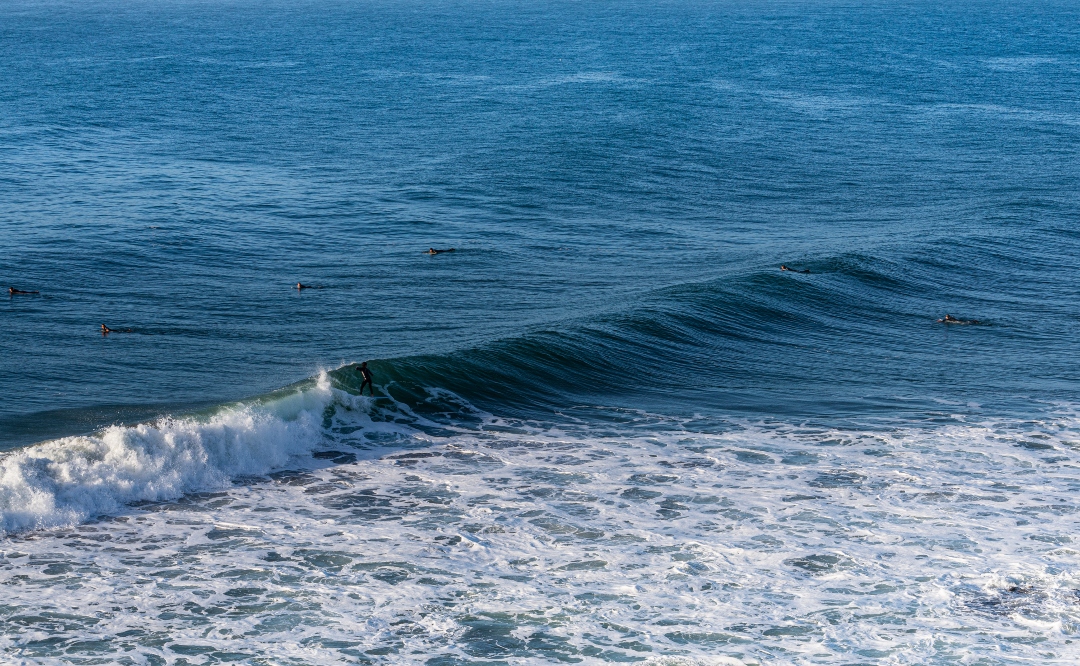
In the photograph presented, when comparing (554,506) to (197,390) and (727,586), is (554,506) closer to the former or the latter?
(727,586)

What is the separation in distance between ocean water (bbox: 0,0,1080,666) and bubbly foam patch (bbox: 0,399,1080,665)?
0.05 metres

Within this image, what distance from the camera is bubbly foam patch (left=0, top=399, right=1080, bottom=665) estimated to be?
1106cm

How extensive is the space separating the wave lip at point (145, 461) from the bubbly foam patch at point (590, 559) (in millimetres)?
400

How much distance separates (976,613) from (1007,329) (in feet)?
42.3

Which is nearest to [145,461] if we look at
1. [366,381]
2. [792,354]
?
[366,381]

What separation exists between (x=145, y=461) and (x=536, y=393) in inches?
258

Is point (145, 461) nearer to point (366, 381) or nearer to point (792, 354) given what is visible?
point (366, 381)

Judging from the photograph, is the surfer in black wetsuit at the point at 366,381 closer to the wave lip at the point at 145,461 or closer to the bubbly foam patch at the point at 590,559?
the wave lip at the point at 145,461

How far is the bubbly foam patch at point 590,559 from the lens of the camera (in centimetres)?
1106

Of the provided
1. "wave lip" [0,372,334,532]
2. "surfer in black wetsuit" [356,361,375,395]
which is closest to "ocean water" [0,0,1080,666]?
"wave lip" [0,372,334,532]

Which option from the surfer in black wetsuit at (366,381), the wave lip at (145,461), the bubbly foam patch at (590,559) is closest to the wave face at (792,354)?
the surfer in black wetsuit at (366,381)

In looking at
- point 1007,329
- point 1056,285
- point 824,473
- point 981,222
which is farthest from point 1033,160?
point 824,473

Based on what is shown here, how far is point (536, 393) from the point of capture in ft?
62.8

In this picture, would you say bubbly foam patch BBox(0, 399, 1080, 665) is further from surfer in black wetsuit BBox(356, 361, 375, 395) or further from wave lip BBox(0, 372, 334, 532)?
surfer in black wetsuit BBox(356, 361, 375, 395)
